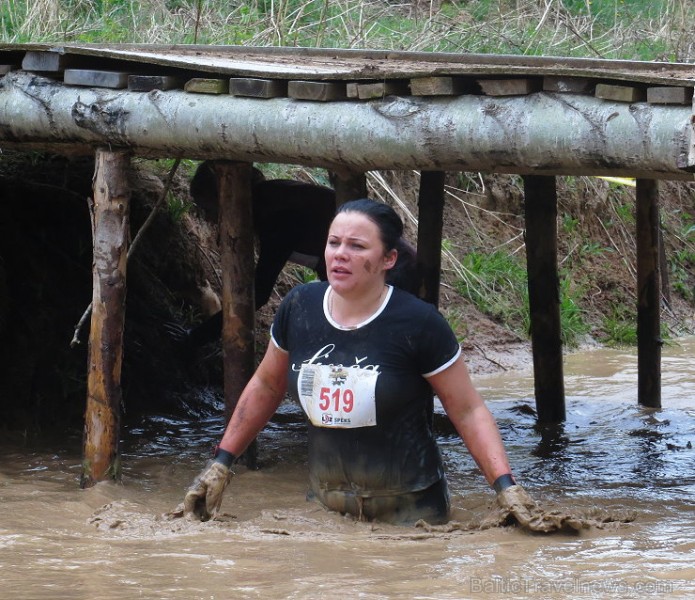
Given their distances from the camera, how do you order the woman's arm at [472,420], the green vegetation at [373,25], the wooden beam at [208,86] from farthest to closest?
the green vegetation at [373,25] → the wooden beam at [208,86] → the woman's arm at [472,420]

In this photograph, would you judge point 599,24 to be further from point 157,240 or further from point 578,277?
point 157,240

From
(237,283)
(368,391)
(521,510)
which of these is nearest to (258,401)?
(368,391)

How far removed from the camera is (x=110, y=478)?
190 inches

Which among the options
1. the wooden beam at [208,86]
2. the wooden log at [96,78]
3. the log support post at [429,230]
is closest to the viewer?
the wooden beam at [208,86]

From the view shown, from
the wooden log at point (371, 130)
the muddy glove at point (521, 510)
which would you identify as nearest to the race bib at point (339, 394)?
the muddy glove at point (521, 510)

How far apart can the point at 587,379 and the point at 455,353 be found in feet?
16.5

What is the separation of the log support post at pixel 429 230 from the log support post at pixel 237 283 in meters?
1.23

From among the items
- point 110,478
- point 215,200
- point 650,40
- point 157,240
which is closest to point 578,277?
point 650,40

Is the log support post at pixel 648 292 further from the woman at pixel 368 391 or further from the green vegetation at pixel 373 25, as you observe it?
the woman at pixel 368 391

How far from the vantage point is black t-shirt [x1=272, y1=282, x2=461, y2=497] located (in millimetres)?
3762

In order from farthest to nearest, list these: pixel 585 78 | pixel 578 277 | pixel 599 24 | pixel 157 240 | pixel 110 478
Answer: pixel 599 24, pixel 578 277, pixel 157 240, pixel 110 478, pixel 585 78

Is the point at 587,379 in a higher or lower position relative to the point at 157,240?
lower

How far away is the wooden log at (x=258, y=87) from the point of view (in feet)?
14.4

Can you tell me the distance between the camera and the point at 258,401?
4.03m
